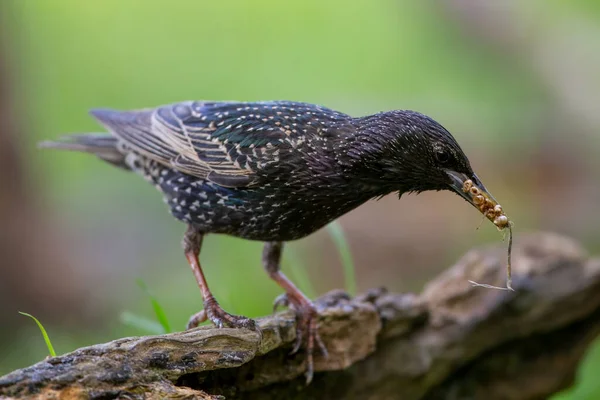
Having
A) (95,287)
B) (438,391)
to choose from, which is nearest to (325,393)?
(438,391)

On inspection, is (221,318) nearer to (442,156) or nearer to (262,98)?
(442,156)

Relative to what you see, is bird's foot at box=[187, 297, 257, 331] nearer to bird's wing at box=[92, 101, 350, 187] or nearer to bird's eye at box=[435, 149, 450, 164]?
bird's wing at box=[92, 101, 350, 187]

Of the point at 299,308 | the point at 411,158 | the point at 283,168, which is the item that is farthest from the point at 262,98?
the point at 411,158

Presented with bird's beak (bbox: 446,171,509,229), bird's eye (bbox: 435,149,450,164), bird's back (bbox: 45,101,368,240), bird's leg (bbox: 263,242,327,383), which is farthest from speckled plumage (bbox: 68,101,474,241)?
bird's leg (bbox: 263,242,327,383)

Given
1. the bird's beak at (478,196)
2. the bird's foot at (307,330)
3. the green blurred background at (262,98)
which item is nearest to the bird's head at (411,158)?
the bird's beak at (478,196)

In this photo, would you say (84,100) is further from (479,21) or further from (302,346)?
(302,346)
